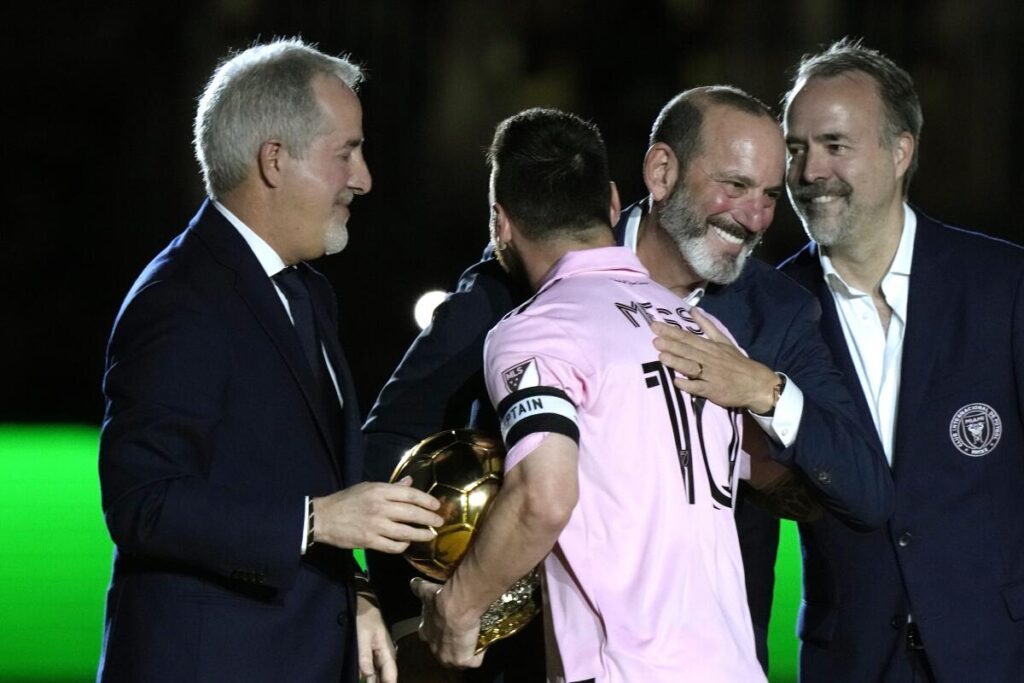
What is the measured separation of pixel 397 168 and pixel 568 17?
194 centimetres

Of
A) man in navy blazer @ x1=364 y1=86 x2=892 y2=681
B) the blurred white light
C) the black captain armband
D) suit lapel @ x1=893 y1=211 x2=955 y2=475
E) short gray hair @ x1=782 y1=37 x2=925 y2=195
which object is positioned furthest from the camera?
the blurred white light

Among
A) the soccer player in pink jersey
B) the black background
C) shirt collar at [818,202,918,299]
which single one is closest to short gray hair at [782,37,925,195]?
shirt collar at [818,202,918,299]

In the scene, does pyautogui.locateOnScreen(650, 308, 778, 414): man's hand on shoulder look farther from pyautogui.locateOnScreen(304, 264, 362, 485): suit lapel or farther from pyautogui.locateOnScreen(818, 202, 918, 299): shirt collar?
pyautogui.locateOnScreen(818, 202, 918, 299): shirt collar

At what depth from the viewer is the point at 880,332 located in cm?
334

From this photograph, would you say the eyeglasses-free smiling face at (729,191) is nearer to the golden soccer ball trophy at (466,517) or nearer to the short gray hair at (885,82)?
the short gray hair at (885,82)

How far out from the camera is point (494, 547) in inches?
94.0

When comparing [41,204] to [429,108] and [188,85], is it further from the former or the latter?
[429,108]

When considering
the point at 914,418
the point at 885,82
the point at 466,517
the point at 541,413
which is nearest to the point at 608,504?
the point at 541,413

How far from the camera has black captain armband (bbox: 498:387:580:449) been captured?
7.52 feet

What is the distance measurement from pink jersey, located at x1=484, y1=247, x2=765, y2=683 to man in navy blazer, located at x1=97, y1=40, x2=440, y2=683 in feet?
0.90

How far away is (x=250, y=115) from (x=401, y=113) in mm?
9477

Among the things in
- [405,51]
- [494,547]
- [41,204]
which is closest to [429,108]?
[405,51]

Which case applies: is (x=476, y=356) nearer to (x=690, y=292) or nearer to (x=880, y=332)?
(x=690, y=292)

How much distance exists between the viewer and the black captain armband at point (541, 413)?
2.29 m
